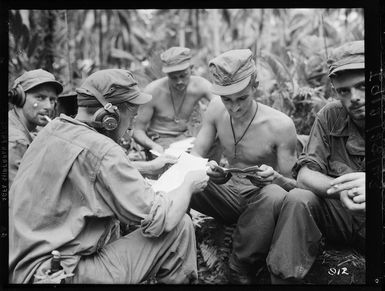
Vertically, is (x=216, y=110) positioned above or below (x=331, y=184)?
above

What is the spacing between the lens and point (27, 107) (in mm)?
5285

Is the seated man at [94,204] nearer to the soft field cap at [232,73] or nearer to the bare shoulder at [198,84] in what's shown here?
the soft field cap at [232,73]

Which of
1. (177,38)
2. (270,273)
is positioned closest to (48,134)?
(270,273)

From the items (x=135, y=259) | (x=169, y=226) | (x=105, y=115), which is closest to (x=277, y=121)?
(x=169, y=226)

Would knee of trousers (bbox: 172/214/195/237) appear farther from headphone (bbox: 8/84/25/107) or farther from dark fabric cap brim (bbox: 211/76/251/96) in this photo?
headphone (bbox: 8/84/25/107)

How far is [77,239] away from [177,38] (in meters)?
4.06

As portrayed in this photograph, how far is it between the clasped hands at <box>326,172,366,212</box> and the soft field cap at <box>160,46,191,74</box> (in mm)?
2272

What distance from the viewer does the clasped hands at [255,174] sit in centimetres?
475

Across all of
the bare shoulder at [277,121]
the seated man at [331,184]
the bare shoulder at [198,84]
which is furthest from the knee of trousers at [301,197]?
the bare shoulder at [198,84]

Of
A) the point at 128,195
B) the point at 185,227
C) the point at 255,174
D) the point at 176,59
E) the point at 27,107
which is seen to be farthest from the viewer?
the point at 176,59

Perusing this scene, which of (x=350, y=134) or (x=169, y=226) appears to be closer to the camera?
(x=169, y=226)

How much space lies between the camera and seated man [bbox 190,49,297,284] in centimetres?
471

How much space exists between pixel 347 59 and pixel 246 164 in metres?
1.24

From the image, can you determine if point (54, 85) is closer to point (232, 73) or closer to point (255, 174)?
point (232, 73)
